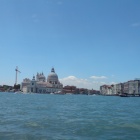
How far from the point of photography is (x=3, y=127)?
1816 cm

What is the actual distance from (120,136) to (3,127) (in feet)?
20.1

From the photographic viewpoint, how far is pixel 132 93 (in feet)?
635

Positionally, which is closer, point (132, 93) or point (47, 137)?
point (47, 137)

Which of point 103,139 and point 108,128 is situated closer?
point 103,139

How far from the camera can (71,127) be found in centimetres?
1881

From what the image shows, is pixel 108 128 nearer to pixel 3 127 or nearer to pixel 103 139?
pixel 103 139

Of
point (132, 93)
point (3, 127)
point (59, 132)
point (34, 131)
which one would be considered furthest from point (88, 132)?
point (132, 93)

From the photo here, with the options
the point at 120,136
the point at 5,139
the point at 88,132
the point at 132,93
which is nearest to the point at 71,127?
the point at 88,132

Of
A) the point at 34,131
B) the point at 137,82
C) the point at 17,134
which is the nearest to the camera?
the point at 17,134

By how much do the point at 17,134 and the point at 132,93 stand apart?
182 meters

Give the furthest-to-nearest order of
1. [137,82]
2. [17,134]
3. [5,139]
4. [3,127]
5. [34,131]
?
[137,82] → [3,127] → [34,131] → [17,134] → [5,139]

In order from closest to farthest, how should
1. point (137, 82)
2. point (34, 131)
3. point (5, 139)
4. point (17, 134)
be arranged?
point (5, 139), point (17, 134), point (34, 131), point (137, 82)

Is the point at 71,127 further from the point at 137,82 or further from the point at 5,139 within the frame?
the point at 137,82

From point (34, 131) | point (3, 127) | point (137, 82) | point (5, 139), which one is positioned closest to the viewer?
point (5, 139)
